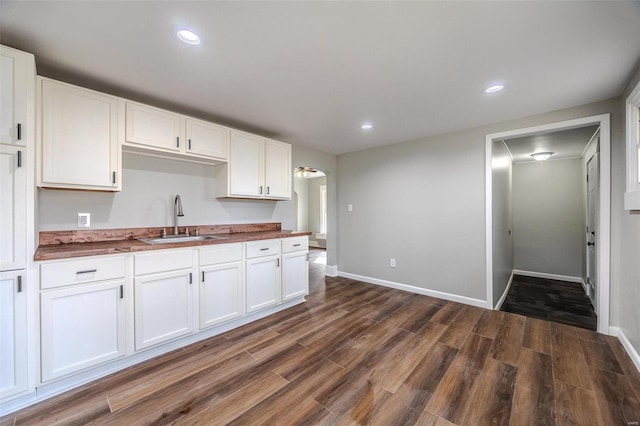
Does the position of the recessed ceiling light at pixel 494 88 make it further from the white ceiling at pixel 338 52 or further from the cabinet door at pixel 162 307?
the cabinet door at pixel 162 307

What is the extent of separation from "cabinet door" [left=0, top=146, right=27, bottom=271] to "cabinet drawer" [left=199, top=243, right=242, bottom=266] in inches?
44.1

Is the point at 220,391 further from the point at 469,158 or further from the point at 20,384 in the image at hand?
the point at 469,158

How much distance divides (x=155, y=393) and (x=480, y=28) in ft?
10.3

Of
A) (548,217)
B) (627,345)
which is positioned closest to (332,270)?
(627,345)

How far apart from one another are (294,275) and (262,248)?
25.4 inches

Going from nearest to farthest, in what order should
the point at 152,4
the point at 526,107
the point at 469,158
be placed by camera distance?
the point at 152,4 < the point at 526,107 < the point at 469,158

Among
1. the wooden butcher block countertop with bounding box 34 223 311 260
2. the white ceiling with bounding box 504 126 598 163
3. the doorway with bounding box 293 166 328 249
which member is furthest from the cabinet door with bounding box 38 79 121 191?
the doorway with bounding box 293 166 328 249

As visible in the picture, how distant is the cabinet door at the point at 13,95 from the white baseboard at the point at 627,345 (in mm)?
4659

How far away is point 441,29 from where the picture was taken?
1.55 meters

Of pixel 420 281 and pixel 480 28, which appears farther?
pixel 420 281

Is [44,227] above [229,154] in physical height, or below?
below

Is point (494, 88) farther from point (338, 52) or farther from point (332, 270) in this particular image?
point (332, 270)

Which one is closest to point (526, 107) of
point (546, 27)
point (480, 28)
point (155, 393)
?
point (546, 27)

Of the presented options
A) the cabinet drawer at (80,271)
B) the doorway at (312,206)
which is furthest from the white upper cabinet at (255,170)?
the doorway at (312,206)
